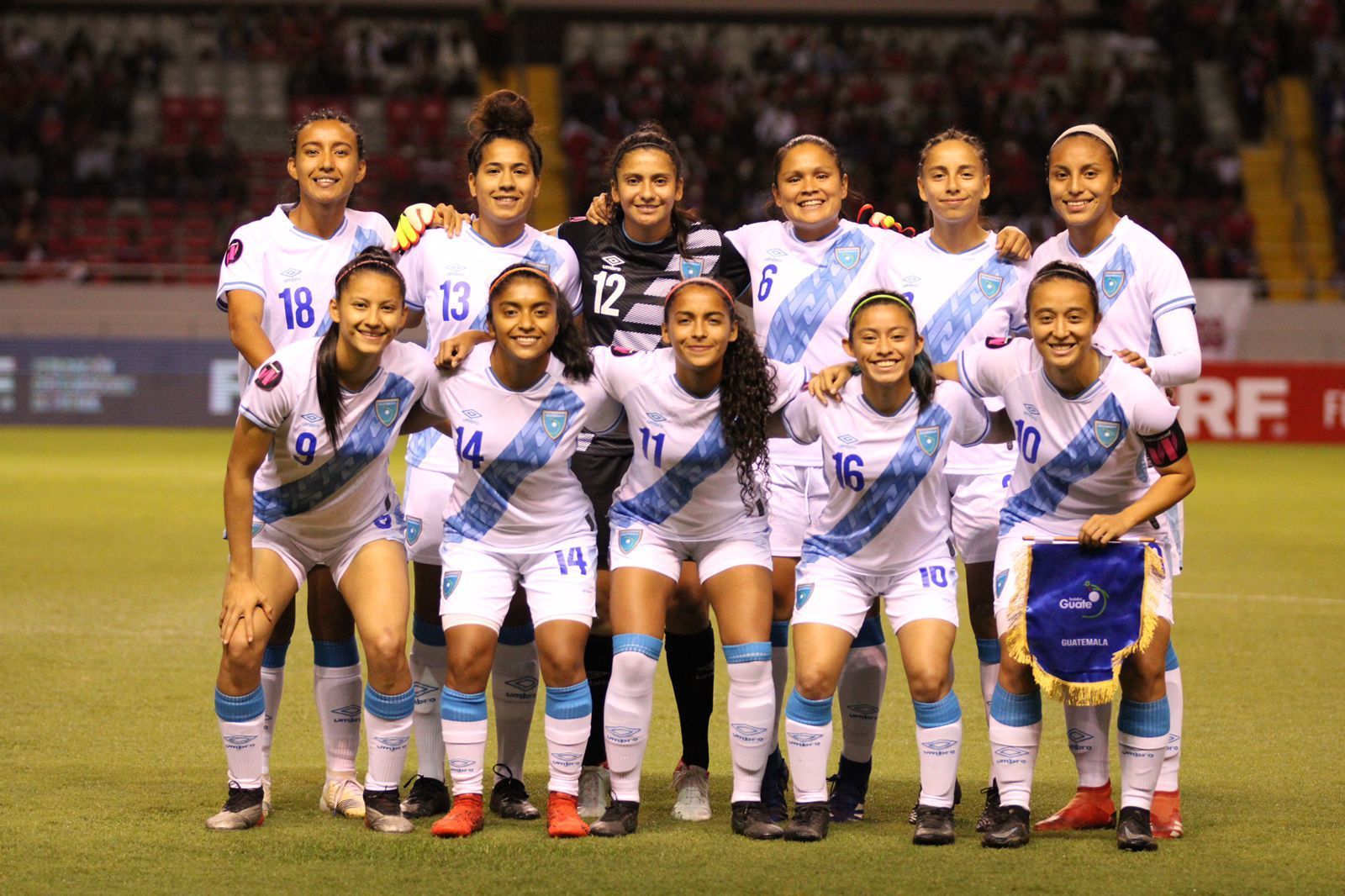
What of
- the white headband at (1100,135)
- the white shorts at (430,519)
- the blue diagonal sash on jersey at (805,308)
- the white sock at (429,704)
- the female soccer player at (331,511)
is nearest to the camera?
the female soccer player at (331,511)

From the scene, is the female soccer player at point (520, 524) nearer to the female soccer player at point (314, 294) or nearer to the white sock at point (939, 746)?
the female soccer player at point (314, 294)

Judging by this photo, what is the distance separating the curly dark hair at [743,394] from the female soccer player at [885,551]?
0.46 feet

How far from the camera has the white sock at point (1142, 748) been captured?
4.93 m

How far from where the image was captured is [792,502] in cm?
552

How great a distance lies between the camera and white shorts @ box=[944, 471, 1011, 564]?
555 centimetres

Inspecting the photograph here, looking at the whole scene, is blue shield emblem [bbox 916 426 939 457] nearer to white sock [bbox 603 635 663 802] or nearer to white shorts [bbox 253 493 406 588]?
white sock [bbox 603 635 663 802]

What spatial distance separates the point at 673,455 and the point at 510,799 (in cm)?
125

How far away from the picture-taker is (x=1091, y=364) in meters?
4.95

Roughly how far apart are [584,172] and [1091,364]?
2043 cm

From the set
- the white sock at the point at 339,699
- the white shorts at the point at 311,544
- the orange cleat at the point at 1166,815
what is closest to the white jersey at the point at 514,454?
the white shorts at the point at 311,544

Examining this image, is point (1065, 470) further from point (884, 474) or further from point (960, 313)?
point (960, 313)

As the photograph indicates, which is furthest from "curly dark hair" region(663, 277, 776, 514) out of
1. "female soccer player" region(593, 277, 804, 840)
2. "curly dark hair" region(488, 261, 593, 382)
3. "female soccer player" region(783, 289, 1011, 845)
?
"curly dark hair" region(488, 261, 593, 382)

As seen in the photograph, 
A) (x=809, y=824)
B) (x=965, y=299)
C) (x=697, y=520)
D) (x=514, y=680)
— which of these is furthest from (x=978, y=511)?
(x=514, y=680)

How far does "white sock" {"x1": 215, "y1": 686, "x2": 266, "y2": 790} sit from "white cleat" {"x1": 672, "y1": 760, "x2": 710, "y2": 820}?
4.36ft
